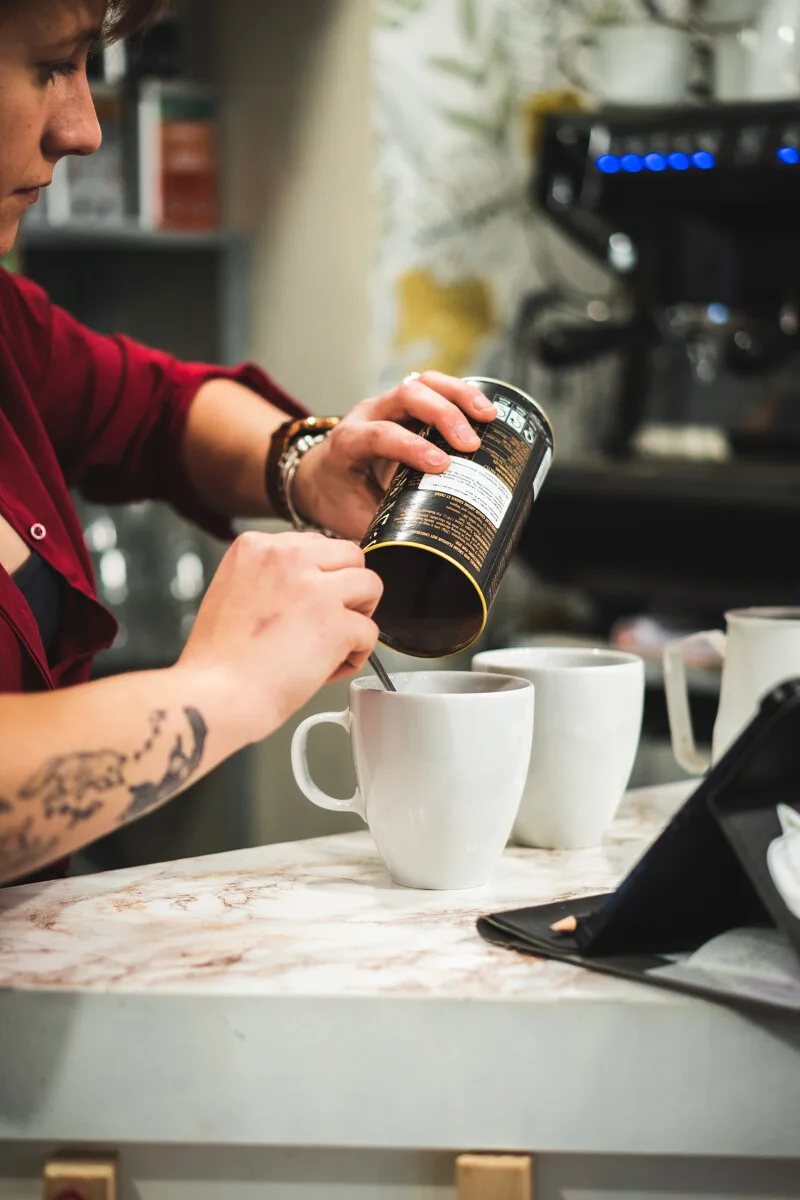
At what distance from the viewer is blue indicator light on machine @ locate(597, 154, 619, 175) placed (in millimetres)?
2512

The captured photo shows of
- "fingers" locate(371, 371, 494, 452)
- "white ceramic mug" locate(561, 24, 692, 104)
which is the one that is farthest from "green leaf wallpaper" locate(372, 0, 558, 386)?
"fingers" locate(371, 371, 494, 452)

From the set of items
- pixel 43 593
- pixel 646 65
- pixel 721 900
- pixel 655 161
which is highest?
pixel 646 65

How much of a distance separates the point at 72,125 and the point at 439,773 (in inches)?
19.6

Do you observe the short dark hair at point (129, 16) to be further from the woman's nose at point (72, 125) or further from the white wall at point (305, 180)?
the white wall at point (305, 180)

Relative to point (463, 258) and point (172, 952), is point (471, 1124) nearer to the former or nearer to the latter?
point (172, 952)

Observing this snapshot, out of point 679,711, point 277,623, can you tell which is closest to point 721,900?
point 277,623

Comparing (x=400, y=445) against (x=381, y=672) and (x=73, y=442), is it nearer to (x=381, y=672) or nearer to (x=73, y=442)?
(x=381, y=672)

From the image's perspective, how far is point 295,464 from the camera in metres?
1.36

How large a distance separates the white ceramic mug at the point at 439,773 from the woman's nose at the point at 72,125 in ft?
1.37

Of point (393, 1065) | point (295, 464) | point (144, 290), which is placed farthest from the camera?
point (144, 290)

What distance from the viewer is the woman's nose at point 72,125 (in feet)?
3.08

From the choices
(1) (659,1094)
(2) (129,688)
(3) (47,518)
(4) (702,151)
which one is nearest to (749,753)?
(1) (659,1094)

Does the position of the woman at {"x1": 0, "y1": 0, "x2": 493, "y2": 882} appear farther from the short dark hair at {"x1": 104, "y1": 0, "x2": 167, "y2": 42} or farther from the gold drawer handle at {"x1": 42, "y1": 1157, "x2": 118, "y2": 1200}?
the gold drawer handle at {"x1": 42, "y1": 1157, "x2": 118, "y2": 1200}

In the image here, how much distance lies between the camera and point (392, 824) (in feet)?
3.06
